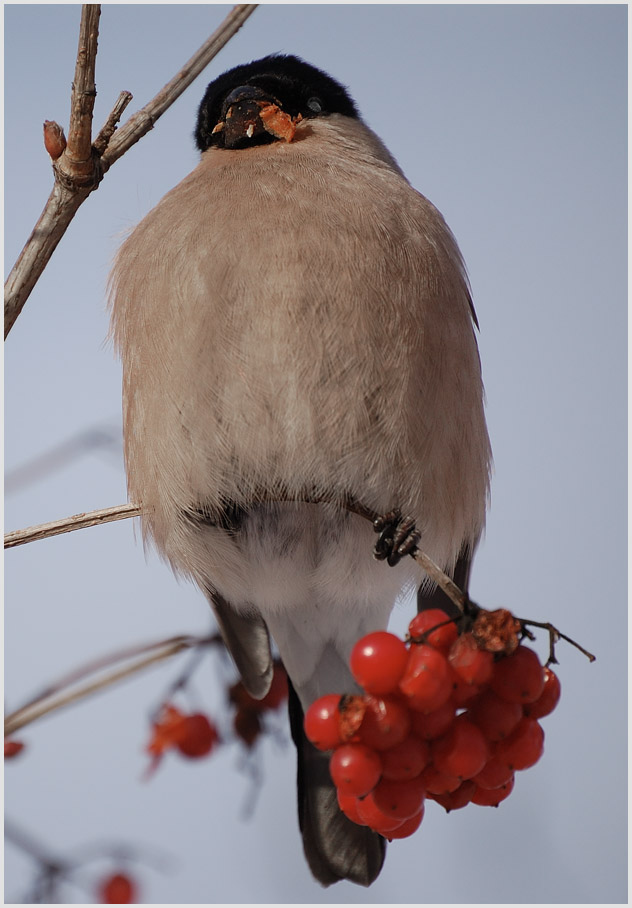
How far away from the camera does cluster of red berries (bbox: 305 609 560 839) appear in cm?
117

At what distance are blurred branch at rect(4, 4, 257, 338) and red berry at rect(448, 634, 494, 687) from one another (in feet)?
2.26

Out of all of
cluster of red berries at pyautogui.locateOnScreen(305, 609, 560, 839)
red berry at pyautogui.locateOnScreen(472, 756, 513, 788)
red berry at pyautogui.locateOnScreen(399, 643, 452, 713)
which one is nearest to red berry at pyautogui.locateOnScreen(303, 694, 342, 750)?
cluster of red berries at pyautogui.locateOnScreen(305, 609, 560, 839)

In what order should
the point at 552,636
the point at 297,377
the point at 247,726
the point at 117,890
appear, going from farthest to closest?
the point at 247,726 < the point at 117,890 < the point at 297,377 < the point at 552,636

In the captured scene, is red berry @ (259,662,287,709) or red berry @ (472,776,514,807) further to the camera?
red berry @ (259,662,287,709)

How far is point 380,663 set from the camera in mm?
1201

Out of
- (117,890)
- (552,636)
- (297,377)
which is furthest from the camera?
(117,890)

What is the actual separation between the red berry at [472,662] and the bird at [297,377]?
306 mm

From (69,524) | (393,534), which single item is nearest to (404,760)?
(393,534)

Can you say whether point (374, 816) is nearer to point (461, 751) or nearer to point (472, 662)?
point (461, 751)

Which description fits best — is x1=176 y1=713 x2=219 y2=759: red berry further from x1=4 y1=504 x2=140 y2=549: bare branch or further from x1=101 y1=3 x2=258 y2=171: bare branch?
x1=101 y1=3 x2=258 y2=171: bare branch

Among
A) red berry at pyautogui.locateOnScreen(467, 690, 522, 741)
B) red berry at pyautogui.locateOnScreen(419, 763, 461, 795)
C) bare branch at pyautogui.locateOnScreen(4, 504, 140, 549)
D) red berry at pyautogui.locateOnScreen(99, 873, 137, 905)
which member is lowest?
red berry at pyautogui.locateOnScreen(99, 873, 137, 905)

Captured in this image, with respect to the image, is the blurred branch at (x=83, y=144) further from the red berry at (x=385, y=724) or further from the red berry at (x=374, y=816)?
the red berry at (x=374, y=816)

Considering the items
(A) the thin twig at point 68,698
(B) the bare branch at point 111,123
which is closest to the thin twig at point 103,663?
(A) the thin twig at point 68,698

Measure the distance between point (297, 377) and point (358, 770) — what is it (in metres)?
0.64
